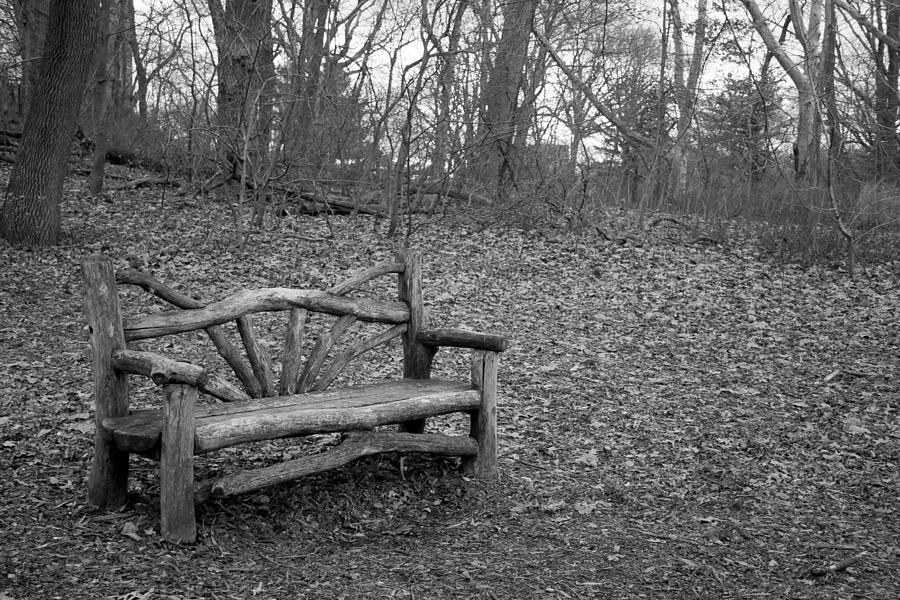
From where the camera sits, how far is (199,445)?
3373 millimetres

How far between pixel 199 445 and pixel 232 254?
649 cm

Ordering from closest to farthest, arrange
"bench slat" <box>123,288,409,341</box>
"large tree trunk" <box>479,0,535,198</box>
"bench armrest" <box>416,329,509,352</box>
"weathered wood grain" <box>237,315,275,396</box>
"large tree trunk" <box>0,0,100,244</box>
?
"bench slat" <box>123,288,409,341</box>, "weathered wood grain" <box>237,315,275,396</box>, "bench armrest" <box>416,329,509,352</box>, "large tree trunk" <box>0,0,100,244</box>, "large tree trunk" <box>479,0,535,198</box>

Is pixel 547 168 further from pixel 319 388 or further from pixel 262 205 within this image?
pixel 319 388

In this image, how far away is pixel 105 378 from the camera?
141 inches

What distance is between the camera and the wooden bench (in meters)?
3.38

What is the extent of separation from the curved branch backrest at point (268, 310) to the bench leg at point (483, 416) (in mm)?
545

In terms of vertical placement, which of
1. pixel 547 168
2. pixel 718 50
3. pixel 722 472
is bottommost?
pixel 722 472

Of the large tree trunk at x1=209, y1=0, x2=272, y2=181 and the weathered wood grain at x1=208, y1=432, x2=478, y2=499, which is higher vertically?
the large tree trunk at x1=209, y1=0, x2=272, y2=181

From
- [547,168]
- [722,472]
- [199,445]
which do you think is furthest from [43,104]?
[722,472]

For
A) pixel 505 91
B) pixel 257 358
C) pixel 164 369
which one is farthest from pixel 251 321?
pixel 505 91

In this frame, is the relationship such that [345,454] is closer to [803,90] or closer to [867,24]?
[867,24]

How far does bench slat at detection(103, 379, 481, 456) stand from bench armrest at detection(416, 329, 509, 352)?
22 centimetres

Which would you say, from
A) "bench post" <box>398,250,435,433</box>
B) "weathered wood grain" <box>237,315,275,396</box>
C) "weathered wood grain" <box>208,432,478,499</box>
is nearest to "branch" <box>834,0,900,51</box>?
"bench post" <box>398,250,435,433</box>

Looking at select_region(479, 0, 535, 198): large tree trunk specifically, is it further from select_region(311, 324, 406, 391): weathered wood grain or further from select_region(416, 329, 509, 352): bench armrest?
select_region(311, 324, 406, 391): weathered wood grain
